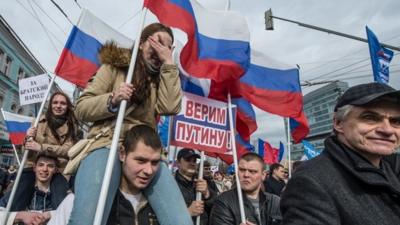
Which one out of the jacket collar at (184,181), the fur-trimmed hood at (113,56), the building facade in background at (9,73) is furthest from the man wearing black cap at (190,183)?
the building facade in background at (9,73)

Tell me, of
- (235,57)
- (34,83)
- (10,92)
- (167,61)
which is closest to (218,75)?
(235,57)

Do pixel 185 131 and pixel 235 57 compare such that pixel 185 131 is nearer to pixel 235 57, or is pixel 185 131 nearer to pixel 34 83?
pixel 235 57

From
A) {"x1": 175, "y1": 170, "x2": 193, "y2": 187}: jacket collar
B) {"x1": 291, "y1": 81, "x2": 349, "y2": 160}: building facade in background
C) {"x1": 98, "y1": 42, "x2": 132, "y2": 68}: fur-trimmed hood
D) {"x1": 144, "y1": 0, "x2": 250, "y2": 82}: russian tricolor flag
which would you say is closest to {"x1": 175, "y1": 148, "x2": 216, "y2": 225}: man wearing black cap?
{"x1": 175, "y1": 170, "x2": 193, "y2": 187}: jacket collar

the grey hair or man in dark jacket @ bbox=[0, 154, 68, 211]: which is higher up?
the grey hair

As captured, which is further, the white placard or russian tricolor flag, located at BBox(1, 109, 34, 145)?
russian tricolor flag, located at BBox(1, 109, 34, 145)

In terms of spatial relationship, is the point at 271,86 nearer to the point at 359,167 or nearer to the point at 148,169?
the point at 148,169

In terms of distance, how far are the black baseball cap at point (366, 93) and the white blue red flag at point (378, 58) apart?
6.72 m

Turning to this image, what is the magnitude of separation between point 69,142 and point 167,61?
2118 mm

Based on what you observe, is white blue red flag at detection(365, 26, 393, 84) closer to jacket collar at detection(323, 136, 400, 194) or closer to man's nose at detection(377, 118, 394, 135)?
man's nose at detection(377, 118, 394, 135)

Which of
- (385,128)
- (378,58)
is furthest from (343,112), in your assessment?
(378,58)

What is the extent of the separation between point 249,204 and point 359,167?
2.98 metres

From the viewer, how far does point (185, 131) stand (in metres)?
4.89

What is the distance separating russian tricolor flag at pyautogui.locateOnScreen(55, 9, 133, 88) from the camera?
5719mm

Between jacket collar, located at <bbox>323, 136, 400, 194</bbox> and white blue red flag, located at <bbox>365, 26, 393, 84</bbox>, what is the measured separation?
6829 mm
